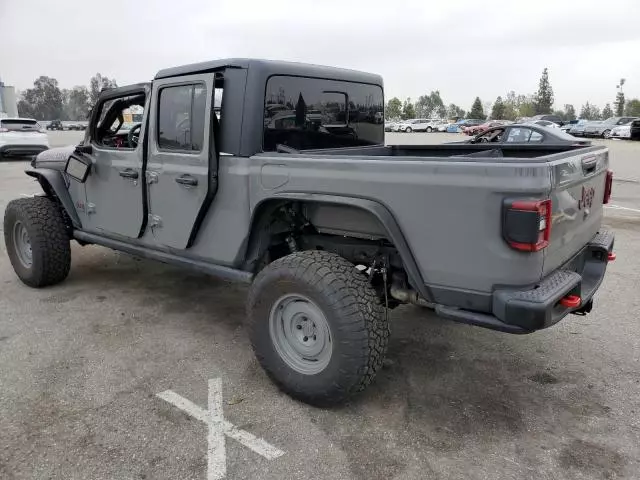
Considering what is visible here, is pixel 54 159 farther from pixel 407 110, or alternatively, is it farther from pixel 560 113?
pixel 560 113

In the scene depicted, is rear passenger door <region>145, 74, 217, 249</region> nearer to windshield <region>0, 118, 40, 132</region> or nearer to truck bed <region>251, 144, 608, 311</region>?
truck bed <region>251, 144, 608, 311</region>

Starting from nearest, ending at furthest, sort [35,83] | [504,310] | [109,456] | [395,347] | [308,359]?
[504,310] → [109,456] → [308,359] → [395,347] → [35,83]

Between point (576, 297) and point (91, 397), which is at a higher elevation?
point (576, 297)

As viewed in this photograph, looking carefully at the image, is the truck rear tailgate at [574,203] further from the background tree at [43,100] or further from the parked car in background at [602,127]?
the background tree at [43,100]

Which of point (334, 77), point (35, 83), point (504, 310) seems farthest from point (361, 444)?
point (35, 83)

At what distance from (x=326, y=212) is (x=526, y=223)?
4.09 ft

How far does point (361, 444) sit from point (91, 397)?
1629mm

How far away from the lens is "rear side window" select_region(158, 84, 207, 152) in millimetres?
3570

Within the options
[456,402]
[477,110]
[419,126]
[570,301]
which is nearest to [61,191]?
[456,402]

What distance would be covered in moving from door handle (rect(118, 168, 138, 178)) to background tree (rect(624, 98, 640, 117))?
8540cm

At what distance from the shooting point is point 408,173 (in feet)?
8.66

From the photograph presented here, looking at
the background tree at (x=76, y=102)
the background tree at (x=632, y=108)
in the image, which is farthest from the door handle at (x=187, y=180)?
the background tree at (x=76, y=102)

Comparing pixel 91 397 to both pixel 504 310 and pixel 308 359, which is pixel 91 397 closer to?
pixel 308 359

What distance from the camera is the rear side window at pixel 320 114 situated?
11.6ft
